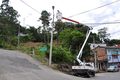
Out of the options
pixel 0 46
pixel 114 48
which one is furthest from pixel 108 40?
pixel 0 46

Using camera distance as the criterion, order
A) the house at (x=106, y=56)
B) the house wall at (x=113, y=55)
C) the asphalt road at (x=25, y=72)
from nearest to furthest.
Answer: the asphalt road at (x=25, y=72)
the house at (x=106, y=56)
the house wall at (x=113, y=55)

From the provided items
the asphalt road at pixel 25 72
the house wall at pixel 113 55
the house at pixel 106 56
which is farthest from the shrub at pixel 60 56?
the house wall at pixel 113 55

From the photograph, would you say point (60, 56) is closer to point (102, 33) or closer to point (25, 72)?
point (25, 72)

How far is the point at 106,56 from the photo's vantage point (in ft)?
248

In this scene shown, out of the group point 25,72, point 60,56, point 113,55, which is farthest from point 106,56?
point 25,72

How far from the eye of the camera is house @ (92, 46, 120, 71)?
245 feet

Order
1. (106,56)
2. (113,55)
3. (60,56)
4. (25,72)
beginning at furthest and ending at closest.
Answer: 1. (113,55)
2. (106,56)
3. (60,56)
4. (25,72)

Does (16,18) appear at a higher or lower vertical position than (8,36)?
higher

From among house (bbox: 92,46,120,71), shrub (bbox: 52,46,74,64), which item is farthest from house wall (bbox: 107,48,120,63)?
shrub (bbox: 52,46,74,64)

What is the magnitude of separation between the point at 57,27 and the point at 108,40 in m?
35.4

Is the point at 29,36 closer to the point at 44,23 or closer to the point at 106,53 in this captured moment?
the point at 44,23

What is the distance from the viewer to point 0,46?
5462 centimetres

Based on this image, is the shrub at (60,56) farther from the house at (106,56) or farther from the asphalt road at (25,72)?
the house at (106,56)

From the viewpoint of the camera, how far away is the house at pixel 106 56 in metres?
74.7
